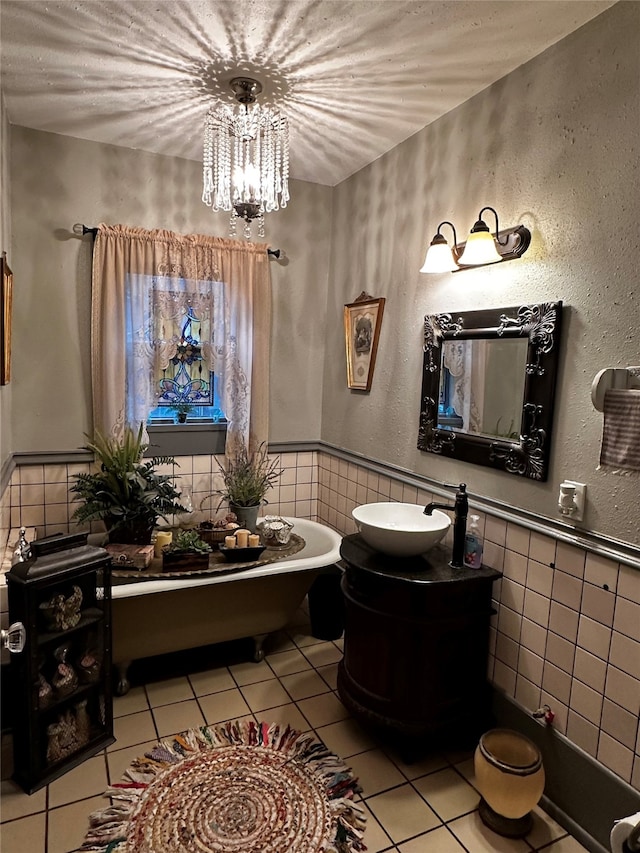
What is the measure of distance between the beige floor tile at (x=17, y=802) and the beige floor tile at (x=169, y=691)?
62cm

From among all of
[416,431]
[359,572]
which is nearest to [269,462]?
[416,431]

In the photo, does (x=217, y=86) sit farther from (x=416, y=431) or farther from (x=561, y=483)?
(x=561, y=483)

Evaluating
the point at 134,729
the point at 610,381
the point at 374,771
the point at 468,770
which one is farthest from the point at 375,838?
the point at 610,381

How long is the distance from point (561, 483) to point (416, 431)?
0.93 meters

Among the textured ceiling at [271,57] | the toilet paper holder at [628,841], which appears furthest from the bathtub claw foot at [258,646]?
the textured ceiling at [271,57]

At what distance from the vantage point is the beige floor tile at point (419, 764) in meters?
2.26

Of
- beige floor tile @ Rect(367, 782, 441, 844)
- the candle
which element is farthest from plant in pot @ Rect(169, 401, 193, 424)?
beige floor tile @ Rect(367, 782, 441, 844)

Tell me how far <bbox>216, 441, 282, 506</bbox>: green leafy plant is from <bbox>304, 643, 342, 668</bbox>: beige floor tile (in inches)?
35.8

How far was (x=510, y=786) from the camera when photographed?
1912mm

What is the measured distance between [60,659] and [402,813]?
4.85 feet

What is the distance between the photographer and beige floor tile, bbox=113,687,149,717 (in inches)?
102

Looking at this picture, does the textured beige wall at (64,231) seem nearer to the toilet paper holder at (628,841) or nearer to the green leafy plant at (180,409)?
the green leafy plant at (180,409)

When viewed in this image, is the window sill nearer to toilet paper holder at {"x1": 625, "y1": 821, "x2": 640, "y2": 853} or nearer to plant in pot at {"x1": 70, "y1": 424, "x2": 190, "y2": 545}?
plant in pot at {"x1": 70, "y1": 424, "x2": 190, "y2": 545}

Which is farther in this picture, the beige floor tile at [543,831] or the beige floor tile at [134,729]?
the beige floor tile at [134,729]
